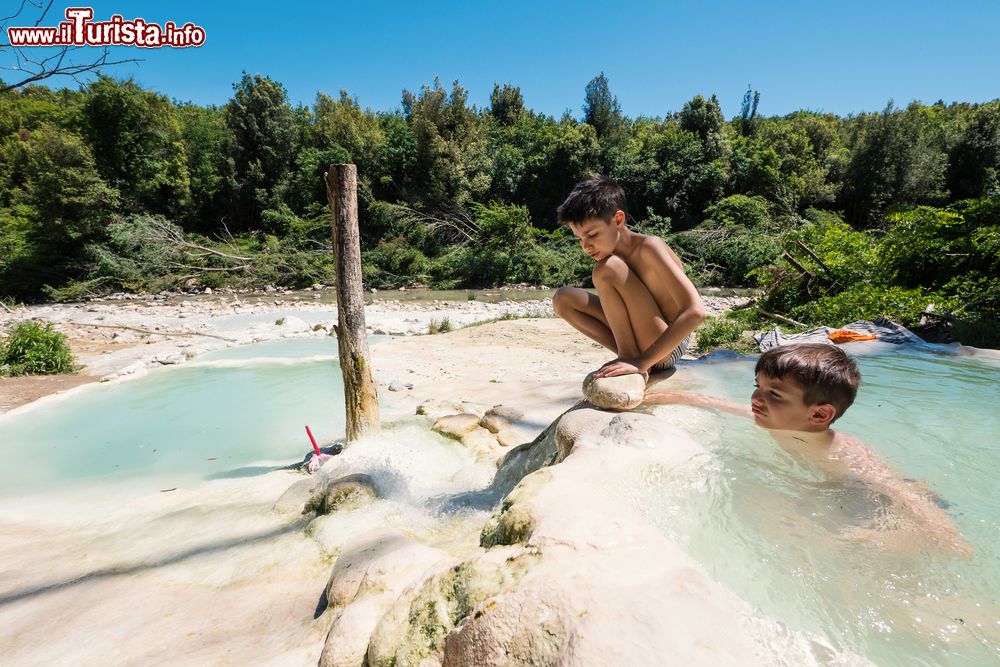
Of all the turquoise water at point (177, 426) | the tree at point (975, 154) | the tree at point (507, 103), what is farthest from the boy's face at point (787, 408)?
the tree at point (507, 103)

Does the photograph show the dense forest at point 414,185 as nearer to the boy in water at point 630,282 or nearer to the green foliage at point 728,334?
the green foliage at point 728,334

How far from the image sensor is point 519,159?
25.5 meters

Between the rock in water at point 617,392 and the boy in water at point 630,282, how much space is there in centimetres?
7

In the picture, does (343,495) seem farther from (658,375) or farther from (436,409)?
(658,375)

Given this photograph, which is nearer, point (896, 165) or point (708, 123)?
point (896, 165)

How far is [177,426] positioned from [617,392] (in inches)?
197

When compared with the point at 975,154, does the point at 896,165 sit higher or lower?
lower

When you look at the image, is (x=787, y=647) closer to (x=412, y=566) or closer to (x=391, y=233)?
(x=412, y=566)

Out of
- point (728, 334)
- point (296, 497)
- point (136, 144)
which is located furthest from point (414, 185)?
point (296, 497)

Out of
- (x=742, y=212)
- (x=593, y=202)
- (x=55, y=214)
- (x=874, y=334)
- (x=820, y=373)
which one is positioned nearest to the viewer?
(x=820, y=373)

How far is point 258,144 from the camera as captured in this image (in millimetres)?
24859

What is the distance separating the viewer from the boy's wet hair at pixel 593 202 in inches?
103

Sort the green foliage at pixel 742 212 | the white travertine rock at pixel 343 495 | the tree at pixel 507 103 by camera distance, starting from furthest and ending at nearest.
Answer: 1. the tree at pixel 507 103
2. the green foliage at pixel 742 212
3. the white travertine rock at pixel 343 495

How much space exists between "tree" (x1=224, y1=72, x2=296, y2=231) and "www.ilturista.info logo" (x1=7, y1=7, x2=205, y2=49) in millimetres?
19076
